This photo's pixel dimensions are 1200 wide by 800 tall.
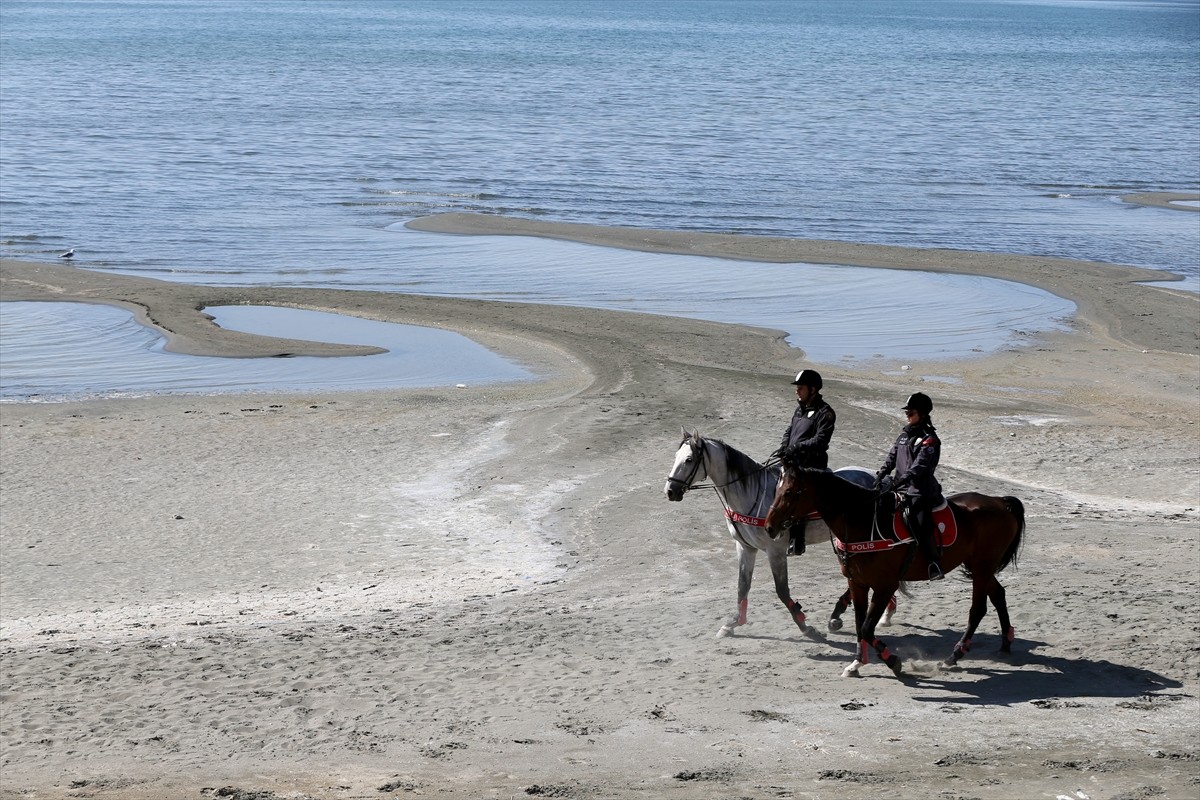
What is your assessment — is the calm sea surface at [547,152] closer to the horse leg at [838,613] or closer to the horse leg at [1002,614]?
the horse leg at [838,613]

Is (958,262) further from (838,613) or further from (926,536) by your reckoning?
(926,536)

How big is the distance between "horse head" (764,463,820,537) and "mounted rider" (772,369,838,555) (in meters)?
0.36

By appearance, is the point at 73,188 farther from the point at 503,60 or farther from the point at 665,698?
the point at 503,60

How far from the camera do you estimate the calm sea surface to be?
39.0 m

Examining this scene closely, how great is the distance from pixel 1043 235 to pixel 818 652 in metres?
32.0

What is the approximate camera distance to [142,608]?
14383mm

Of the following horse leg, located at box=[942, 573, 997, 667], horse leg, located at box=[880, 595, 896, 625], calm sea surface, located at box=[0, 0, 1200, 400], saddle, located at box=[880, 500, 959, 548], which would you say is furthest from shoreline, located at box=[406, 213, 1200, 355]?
saddle, located at box=[880, 500, 959, 548]

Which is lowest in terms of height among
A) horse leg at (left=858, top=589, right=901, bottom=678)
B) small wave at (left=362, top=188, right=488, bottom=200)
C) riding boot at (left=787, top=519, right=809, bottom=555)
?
horse leg at (left=858, top=589, right=901, bottom=678)

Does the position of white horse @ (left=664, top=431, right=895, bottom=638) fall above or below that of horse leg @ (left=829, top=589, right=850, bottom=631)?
above

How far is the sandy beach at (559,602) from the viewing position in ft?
34.3

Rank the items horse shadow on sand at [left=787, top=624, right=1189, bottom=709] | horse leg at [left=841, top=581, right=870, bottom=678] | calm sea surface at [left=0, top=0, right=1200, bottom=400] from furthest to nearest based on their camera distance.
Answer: calm sea surface at [left=0, top=0, right=1200, bottom=400] → horse leg at [left=841, top=581, right=870, bottom=678] → horse shadow on sand at [left=787, top=624, right=1189, bottom=709]

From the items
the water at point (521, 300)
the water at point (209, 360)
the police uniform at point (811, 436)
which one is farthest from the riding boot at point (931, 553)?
the water at point (521, 300)

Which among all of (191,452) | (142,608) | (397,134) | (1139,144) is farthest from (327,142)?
(142,608)

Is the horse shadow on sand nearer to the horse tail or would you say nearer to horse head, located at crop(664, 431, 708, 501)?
the horse tail
